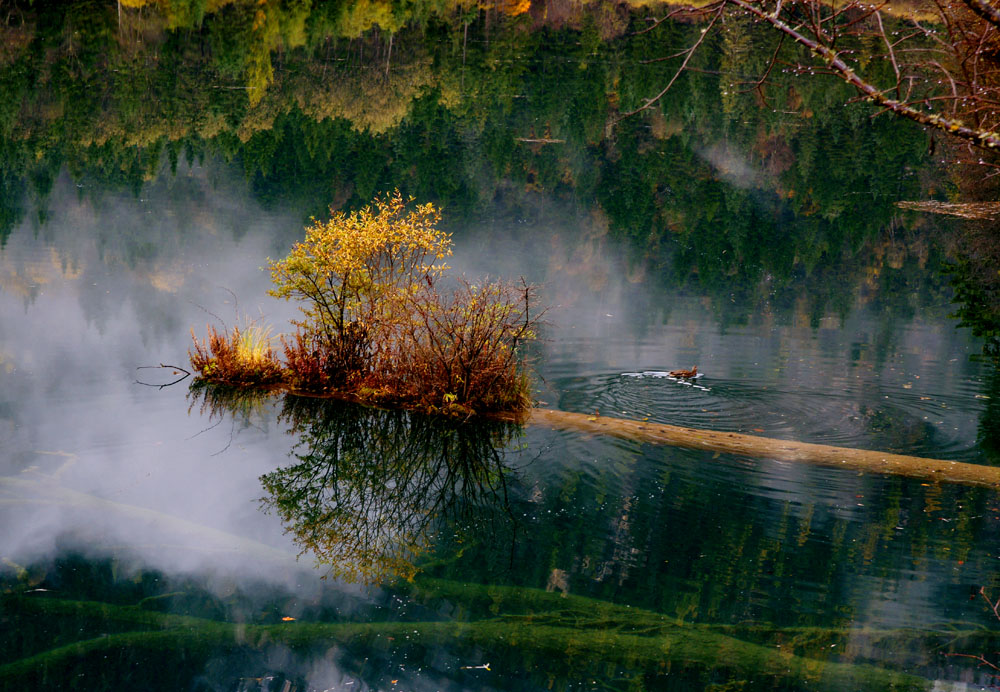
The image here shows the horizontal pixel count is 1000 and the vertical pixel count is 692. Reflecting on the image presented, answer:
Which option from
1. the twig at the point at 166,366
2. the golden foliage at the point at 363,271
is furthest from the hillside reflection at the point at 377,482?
the golden foliage at the point at 363,271

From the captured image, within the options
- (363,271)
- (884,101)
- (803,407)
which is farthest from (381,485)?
(884,101)

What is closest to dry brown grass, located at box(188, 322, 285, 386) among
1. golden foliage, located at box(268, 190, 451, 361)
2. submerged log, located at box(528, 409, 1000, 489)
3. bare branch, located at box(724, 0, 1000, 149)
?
golden foliage, located at box(268, 190, 451, 361)

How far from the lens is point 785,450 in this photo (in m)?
11.8

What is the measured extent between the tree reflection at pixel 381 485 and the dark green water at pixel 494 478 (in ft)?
0.18

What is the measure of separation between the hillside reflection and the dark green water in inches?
2.0

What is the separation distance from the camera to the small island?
13.0m

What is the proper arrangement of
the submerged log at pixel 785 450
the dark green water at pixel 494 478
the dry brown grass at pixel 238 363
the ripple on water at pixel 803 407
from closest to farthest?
the dark green water at pixel 494 478 → the submerged log at pixel 785 450 → the ripple on water at pixel 803 407 → the dry brown grass at pixel 238 363

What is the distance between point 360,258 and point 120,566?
6360 mm

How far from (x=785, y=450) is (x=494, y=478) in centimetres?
366

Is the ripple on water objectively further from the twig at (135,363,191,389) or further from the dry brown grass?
the twig at (135,363,191,389)

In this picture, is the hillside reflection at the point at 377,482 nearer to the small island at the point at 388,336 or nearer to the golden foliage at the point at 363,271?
the small island at the point at 388,336

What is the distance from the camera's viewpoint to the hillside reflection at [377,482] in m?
8.87

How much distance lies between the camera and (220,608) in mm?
7496

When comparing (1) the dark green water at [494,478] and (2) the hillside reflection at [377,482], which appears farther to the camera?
(2) the hillside reflection at [377,482]
